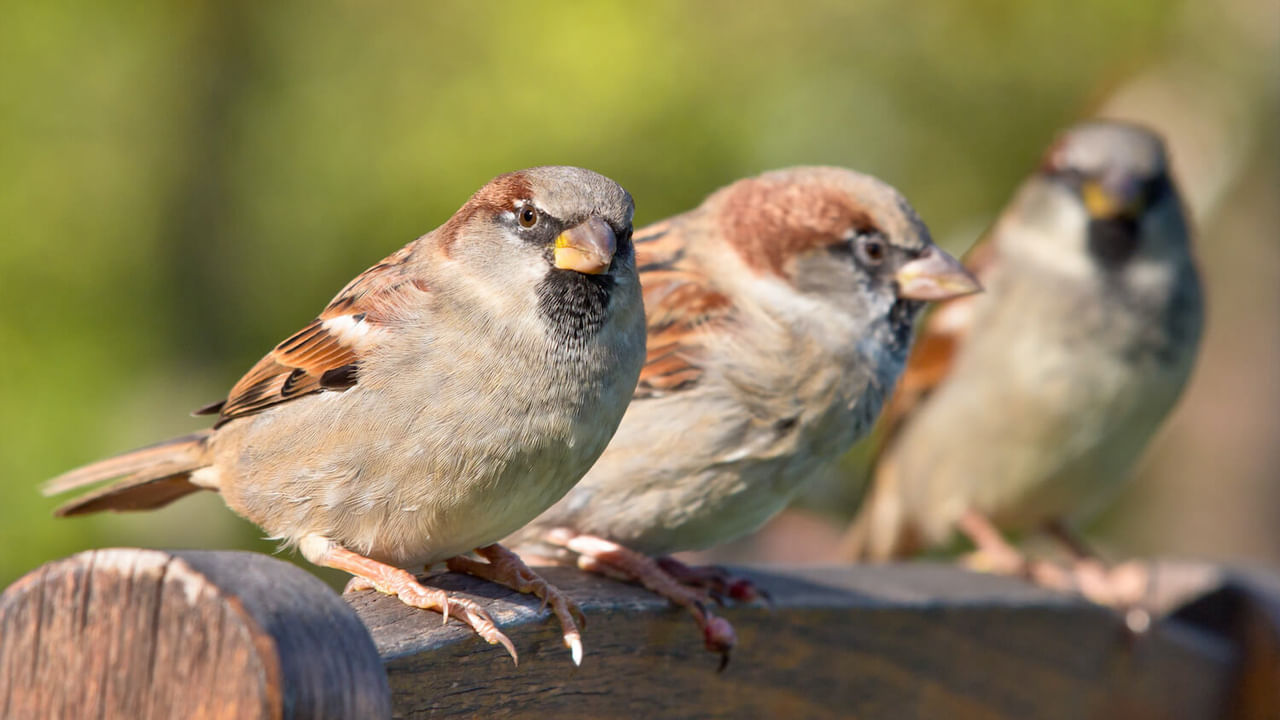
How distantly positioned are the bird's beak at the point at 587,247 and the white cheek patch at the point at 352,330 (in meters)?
0.23

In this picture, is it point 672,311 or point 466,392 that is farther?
point 672,311

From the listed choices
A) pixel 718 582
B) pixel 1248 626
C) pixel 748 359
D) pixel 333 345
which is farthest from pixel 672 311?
pixel 1248 626

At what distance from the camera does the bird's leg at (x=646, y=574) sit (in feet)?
5.57

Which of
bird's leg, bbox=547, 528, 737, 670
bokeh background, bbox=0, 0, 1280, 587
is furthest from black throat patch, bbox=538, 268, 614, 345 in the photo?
bokeh background, bbox=0, 0, 1280, 587

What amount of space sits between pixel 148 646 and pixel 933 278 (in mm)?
1498

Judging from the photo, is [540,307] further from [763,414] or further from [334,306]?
[763,414]

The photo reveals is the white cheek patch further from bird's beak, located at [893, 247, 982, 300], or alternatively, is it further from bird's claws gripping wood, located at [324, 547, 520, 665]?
bird's beak, located at [893, 247, 982, 300]

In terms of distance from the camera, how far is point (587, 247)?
143cm

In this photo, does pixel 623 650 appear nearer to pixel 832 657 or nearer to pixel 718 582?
pixel 718 582

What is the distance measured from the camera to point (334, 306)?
163cm

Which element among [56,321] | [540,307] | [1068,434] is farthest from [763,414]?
[56,321]

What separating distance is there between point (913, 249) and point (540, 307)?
0.84 m

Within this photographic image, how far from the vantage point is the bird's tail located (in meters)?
1.77

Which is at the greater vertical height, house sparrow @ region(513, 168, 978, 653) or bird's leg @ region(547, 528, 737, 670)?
house sparrow @ region(513, 168, 978, 653)
